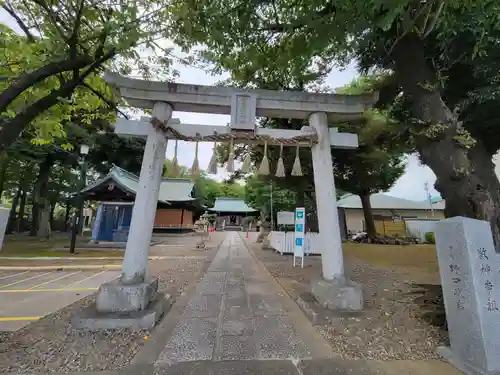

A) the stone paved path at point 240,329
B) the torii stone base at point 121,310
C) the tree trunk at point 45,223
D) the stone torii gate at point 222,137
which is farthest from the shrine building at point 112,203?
the torii stone base at point 121,310

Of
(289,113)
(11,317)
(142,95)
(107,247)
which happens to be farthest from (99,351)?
(107,247)

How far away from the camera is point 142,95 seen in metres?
4.40

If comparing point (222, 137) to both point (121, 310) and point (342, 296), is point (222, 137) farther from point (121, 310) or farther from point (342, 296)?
point (342, 296)

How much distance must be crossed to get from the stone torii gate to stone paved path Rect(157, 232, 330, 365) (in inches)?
25.1

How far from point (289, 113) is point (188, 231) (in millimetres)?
25023

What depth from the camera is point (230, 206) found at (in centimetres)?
4175

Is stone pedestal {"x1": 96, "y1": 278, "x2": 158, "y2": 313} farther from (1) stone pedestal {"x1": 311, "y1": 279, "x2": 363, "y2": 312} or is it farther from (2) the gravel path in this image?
(1) stone pedestal {"x1": 311, "y1": 279, "x2": 363, "y2": 312}

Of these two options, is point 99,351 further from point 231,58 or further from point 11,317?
point 231,58

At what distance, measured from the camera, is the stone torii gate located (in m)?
4.03

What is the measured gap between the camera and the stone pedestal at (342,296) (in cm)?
404

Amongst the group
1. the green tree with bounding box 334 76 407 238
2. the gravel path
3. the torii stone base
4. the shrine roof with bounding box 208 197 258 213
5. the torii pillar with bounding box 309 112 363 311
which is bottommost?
the gravel path

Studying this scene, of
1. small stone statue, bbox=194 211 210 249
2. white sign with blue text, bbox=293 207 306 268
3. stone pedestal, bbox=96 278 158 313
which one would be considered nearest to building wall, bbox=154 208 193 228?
small stone statue, bbox=194 211 210 249

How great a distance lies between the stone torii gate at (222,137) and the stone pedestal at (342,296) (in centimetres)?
1

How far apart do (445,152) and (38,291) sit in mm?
8459
